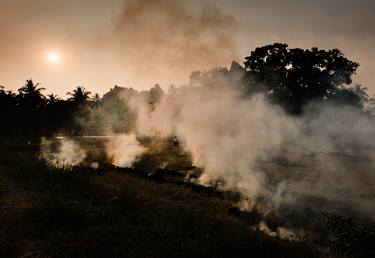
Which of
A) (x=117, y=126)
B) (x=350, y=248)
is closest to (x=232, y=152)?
(x=350, y=248)

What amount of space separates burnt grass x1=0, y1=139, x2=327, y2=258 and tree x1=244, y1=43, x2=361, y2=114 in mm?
29598

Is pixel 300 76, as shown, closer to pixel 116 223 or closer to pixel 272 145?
pixel 272 145

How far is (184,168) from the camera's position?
17750 mm

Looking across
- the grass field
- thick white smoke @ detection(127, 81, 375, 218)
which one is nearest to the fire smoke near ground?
thick white smoke @ detection(127, 81, 375, 218)

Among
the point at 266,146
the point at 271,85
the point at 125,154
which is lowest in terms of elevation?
the point at 125,154

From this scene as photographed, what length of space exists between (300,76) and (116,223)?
36582mm

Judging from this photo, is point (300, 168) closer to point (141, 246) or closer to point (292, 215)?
point (292, 215)

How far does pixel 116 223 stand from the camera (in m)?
8.21

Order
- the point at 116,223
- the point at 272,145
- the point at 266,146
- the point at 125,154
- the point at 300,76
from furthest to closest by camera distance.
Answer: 1. the point at 300,76
2. the point at 272,145
3. the point at 266,146
4. the point at 125,154
5. the point at 116,223

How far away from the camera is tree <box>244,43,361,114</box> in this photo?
39.3 m

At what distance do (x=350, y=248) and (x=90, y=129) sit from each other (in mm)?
41138

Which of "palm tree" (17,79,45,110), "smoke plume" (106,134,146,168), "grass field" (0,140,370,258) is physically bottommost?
"grass field" (0,140,370,258)

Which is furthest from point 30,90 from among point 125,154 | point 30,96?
point 125,154

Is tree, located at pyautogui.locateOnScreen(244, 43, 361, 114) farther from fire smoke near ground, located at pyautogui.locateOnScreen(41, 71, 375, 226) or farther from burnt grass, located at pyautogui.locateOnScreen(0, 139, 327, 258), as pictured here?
burnt grass, located at pyautogui.locateOnScreen(0, 139, 327, 258)
